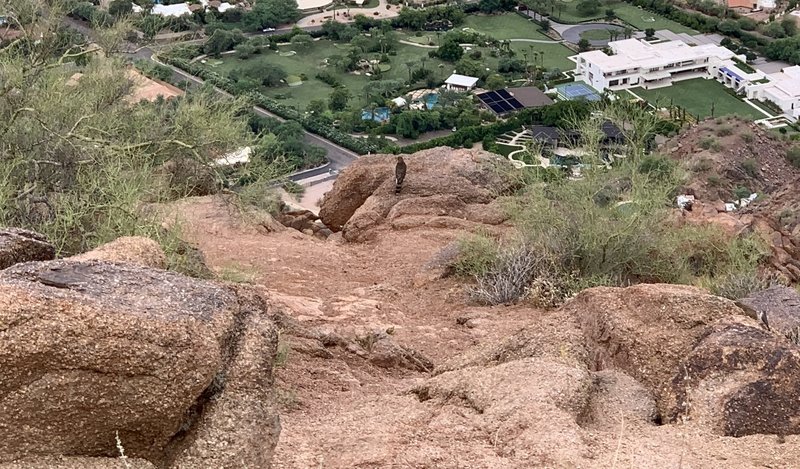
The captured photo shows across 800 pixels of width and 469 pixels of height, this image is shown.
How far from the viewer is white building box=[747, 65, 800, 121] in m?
49.3

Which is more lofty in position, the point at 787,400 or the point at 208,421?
the point at 208,421

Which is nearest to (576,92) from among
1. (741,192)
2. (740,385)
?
(741,192)

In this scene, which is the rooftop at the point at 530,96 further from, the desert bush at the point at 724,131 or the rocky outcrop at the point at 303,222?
the rocky outcrop at the point at 303,222

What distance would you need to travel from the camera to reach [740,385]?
7.13 m

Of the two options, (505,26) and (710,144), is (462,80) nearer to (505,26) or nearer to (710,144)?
(505,26)

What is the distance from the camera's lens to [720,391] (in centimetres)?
718

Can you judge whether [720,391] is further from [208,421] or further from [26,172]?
[26,172]

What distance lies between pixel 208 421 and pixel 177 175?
415 inches

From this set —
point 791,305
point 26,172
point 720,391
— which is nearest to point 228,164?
point 26,172

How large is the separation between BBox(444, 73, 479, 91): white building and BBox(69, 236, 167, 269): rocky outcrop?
44.8 meters

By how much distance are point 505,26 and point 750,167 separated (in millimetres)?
26925

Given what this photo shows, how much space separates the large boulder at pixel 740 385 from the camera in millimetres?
6906

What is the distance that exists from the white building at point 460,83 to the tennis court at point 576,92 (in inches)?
173

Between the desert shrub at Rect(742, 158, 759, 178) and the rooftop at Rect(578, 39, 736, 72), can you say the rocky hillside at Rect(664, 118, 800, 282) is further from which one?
the rooftop at Rect(578, 39, 736, 72)
